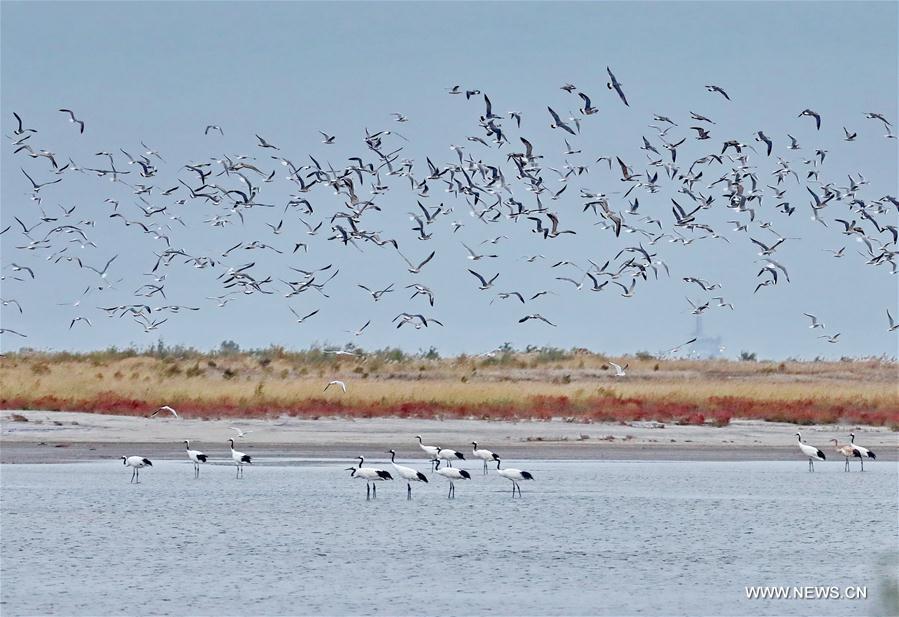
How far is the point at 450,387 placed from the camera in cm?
4106

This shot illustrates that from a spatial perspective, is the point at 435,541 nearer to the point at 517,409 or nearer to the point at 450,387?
the point at 517,409

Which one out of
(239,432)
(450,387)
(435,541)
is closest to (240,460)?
(239,432)

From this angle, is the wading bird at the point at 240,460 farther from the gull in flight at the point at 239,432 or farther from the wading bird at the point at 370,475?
the gull in flight at the point at 239,432

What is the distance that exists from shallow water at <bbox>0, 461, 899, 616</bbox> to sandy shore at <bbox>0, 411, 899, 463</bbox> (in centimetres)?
273

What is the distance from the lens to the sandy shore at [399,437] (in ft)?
101

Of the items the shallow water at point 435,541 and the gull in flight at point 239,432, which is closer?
the shallow water at point 435,541

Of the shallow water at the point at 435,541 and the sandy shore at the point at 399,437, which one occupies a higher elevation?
the sandy shore at the point at 399,437

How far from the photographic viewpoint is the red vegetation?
119ft

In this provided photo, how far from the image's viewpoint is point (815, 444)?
110 ft

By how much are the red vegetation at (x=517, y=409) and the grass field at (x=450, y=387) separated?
0.14 ft

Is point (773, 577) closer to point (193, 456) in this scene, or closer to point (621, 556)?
point (621, 556)

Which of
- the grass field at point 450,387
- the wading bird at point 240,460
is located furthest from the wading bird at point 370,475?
the grass field at point 450,387

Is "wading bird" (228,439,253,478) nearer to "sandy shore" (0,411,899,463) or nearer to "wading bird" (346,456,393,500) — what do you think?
"sandy shore" (0,411,899,463)

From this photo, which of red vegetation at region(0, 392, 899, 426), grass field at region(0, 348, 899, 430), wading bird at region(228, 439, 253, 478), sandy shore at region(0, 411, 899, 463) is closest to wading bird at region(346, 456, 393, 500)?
wading bird at region(228, 439, 253, 478)
